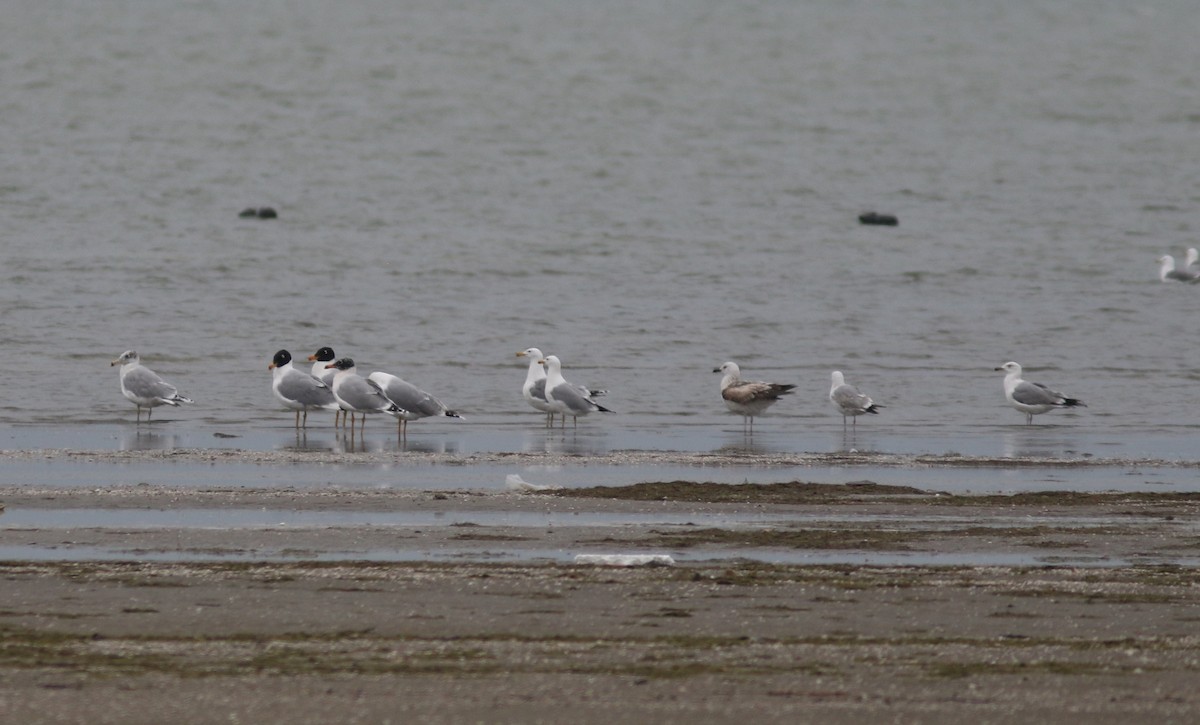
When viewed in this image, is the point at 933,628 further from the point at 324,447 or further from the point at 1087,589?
the point at 324,447

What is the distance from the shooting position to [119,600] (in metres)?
7.98

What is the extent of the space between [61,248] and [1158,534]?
1031 inches

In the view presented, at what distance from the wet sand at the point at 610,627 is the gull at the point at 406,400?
20.7 feet

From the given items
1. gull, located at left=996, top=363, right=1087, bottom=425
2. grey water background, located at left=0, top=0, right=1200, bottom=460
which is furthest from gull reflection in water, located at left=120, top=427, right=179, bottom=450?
gull, located at left=996, top=363, right=1087, bottom=425

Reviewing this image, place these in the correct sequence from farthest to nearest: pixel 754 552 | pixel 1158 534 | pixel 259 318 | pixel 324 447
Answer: pixel 259 318 < pixel 324 447 < pixel 1158 534 < pixel 754 552

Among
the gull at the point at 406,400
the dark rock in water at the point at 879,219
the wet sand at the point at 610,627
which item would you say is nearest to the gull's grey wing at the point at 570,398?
the gull at the point at 406,400

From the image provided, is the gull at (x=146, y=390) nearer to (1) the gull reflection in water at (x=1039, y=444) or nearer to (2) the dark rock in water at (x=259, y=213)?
(1) the gull reflection in water at (x=1039, y=444)

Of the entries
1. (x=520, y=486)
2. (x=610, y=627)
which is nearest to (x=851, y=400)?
(x=520, y=486)

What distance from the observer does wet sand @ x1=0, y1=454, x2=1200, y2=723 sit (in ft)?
21.1

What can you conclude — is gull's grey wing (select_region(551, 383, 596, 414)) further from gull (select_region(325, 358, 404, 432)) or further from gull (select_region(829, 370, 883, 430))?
gull (select_region(829, 370, 883, 430))

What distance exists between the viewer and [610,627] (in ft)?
25.2

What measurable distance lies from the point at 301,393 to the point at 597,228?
22451 millimetres

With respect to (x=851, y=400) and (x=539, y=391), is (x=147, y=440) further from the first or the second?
(x=851, y=400)

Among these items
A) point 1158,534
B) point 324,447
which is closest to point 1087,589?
point 1158,534
